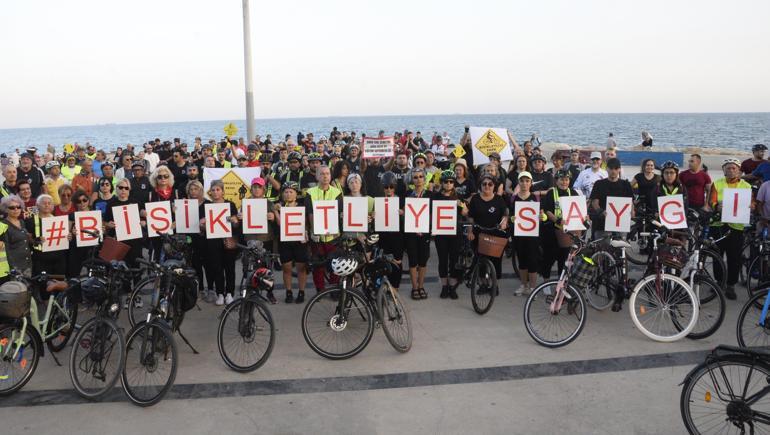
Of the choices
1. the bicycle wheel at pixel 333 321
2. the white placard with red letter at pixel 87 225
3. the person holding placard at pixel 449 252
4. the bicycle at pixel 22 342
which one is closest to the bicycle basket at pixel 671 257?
the person holding placard at pixel 449 252

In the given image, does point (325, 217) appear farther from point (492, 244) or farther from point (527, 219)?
point (527, 219)

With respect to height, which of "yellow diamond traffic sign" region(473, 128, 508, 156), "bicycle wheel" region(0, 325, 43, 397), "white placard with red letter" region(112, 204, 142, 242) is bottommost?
"bicycle wheel" region(0, 325, 43, 397)

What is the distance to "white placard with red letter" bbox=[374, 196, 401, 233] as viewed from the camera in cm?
778

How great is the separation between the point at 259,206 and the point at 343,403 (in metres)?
3.42

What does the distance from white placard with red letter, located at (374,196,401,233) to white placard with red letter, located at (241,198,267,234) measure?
5.06 feet

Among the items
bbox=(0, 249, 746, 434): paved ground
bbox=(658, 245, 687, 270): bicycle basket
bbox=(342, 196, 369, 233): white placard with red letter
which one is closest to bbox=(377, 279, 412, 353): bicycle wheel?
bbox=(0, 249, 746, 434): paved ground

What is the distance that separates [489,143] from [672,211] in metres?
4.75

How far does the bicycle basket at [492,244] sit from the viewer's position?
7.36 m

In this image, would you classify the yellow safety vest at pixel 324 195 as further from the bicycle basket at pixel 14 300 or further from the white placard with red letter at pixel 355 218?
the bicycle basket at pixel 14 300

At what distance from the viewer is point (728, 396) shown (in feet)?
13.6

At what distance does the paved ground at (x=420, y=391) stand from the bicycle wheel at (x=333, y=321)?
16 cm

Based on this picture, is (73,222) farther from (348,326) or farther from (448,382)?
(448,382)

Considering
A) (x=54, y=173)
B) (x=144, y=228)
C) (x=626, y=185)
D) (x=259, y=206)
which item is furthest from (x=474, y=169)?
(x=54, y=173)

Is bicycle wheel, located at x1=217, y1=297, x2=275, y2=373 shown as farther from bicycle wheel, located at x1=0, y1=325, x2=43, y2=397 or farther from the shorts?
the shorts
